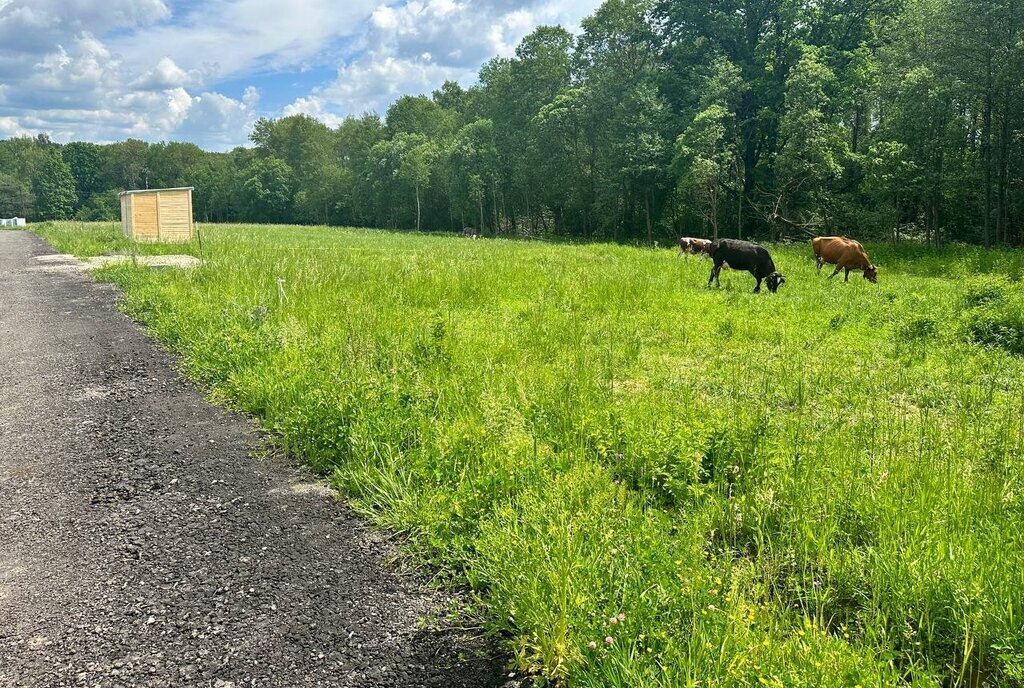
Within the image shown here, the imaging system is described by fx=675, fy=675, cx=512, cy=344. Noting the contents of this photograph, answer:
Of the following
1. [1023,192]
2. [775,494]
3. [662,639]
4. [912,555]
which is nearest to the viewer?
[662,639]

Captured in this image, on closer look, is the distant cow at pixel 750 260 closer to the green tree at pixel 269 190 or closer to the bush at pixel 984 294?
the bush at pixel 984 294

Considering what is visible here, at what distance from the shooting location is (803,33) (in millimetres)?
36969

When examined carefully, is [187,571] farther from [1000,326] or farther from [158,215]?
[158,215]

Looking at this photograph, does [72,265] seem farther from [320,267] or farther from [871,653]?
[871,653]

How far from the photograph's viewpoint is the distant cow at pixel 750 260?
52.0ft

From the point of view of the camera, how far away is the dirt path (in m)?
3.02

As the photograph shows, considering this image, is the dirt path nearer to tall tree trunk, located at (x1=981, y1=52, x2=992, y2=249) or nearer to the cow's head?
the cow's head

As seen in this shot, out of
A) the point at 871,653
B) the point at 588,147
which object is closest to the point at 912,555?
the point at 871,653

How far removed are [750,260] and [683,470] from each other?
1270cm

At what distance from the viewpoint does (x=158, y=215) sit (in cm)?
3036

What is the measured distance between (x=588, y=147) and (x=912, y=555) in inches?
1814

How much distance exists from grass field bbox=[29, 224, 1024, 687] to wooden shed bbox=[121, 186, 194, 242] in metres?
21.8

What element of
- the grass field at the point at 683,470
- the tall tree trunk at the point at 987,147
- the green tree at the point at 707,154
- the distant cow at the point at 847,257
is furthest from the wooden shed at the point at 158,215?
the tall tree trunk at the point at 987,147

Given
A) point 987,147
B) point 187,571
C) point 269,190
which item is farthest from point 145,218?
point 269,190
